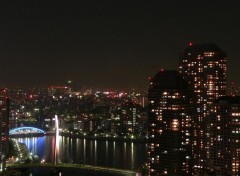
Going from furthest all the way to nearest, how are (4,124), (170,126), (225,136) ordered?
(4,124) < (170,126) < (225,136)

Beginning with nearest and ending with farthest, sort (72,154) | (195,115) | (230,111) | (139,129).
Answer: (230,111)
(195,115)
(72,154)
(139,129)

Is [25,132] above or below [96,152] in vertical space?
above

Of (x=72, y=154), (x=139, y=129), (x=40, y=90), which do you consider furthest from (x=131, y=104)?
(x=40, y=90)

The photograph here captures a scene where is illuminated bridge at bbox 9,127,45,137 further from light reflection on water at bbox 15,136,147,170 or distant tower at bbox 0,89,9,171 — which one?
distant tower at bbox 0,89,9,171

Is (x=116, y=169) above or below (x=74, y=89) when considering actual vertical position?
below

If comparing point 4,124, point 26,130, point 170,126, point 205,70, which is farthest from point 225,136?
point 26,130

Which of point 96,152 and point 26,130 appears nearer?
point 96,152

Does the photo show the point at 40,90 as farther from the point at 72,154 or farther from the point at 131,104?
the point at 72,154

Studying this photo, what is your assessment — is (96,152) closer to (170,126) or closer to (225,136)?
(170,126)
